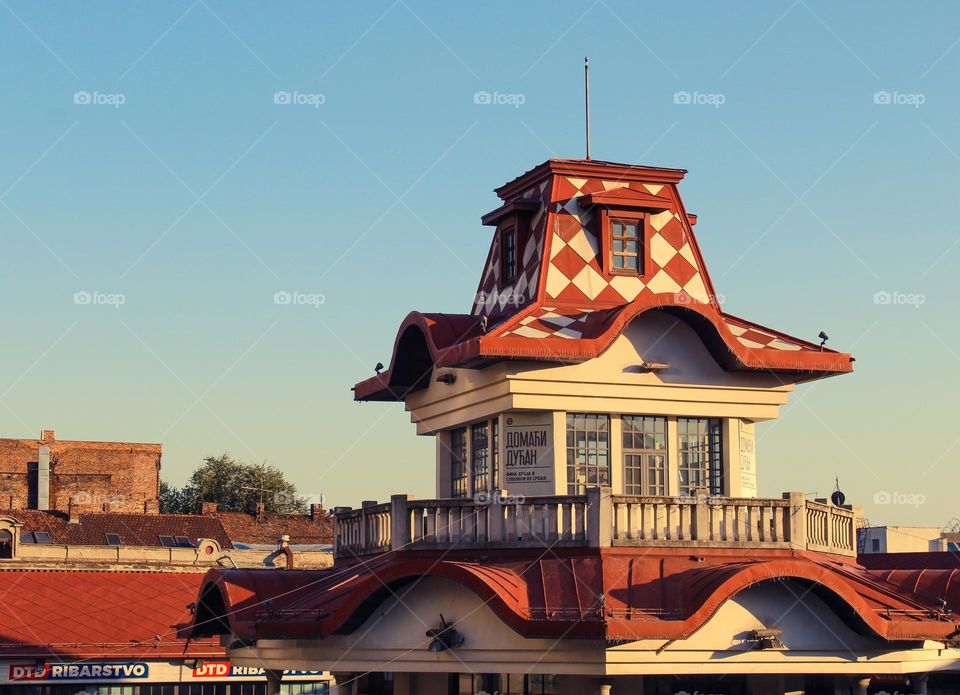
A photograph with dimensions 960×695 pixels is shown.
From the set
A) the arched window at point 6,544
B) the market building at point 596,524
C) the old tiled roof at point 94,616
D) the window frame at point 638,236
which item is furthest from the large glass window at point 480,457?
the arched window at point 6,544

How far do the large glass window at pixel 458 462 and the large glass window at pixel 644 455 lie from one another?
12.2 ft

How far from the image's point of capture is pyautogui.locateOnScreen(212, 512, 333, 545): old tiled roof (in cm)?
9681

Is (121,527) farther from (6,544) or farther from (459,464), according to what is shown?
(459,464)

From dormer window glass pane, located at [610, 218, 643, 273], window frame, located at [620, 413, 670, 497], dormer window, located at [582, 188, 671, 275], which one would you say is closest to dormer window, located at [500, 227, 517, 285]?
dormer window, located at [582, 188, 671, 275]

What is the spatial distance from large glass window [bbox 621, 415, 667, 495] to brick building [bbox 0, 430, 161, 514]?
81.7 metres

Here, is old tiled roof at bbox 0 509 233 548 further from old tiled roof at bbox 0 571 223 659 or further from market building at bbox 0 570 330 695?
market building at bbox 0 570 330 695

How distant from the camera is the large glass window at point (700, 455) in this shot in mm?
30016

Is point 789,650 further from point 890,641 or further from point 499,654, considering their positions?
point 499,654

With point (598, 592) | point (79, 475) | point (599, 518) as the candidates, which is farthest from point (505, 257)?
point (79, 475)

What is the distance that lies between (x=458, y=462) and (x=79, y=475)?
81480mm

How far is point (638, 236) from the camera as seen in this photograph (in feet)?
103

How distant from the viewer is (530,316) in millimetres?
29484

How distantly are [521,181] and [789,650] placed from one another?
453 inches

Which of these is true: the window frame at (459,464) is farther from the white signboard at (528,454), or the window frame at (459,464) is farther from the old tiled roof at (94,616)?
the old tiled roof at (94,616)
